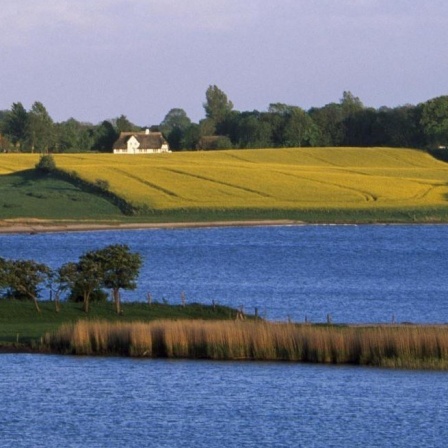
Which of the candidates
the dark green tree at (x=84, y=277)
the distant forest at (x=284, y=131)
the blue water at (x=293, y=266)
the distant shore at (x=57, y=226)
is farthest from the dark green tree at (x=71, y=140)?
the dark green tree at (x=84, y=277)

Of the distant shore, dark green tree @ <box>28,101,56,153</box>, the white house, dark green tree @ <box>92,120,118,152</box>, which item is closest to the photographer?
the distant shore

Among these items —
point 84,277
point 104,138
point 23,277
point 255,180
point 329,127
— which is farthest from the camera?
point 104,138

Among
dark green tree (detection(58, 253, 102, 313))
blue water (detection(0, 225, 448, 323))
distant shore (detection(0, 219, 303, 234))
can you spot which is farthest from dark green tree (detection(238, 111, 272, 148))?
dark green tree (detection(58, 253, 102, 313))

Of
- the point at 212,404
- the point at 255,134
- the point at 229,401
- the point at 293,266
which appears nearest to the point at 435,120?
the point at 255,134

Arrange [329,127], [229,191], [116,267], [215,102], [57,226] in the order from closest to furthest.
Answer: [116,267] → [57,226] → [229,191] → [329,127] → [215,102]

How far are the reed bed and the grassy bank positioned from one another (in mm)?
2715

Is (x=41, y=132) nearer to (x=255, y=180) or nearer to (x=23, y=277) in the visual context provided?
(x=255, y=180)

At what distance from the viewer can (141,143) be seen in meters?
134

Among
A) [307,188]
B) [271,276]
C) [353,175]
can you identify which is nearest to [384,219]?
[307,188]

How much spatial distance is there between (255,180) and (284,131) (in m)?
40.1

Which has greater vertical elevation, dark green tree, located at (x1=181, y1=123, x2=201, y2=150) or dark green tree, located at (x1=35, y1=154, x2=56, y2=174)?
dark green tree, located at (x1=181, y1=123, x2=201, y2=150)

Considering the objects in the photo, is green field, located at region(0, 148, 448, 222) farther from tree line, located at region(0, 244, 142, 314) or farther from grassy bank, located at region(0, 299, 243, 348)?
grassy bank, located at region(0, 299, 243, 348)

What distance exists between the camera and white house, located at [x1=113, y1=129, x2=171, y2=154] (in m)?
134

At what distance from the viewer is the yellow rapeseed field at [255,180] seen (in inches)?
3391
